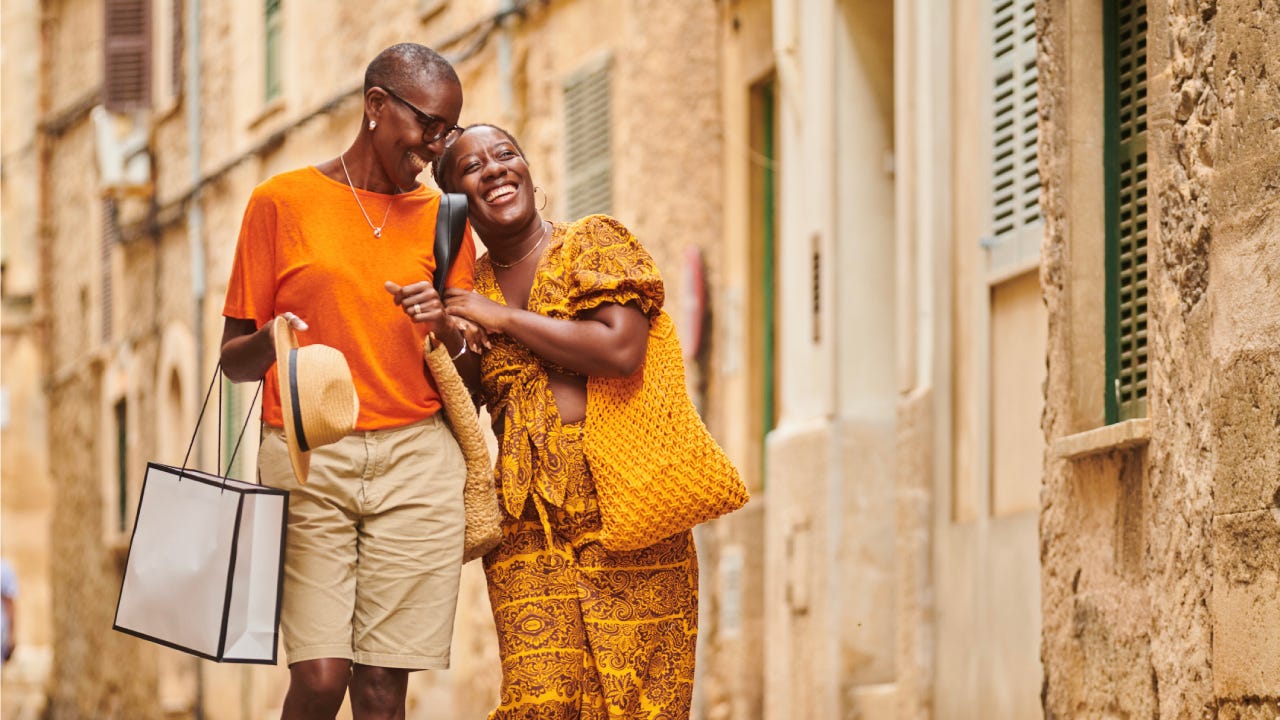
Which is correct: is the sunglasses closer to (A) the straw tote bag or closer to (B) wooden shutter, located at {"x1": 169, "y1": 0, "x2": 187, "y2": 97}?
(A) the straw tote bag

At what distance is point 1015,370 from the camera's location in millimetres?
8867

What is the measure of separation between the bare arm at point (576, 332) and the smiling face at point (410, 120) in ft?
0.99

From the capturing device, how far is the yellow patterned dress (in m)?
5.29

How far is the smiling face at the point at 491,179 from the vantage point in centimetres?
532

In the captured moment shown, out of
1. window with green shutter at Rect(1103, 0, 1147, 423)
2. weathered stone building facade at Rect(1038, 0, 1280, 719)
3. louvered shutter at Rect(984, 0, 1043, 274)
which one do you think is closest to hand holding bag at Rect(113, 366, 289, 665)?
weathered stone building facade at Rect(1038, 0, 1280, 719)

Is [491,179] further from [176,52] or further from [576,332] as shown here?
[176,52]

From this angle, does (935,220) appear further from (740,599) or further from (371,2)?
(371,2)

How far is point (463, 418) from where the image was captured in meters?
5.29

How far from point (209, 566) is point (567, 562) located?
0.80 metres

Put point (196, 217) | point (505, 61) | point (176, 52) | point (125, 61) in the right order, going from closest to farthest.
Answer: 1. point (505, 61)
2. point (196, 217)
3. point (176, 52)
4. point (125, 61)

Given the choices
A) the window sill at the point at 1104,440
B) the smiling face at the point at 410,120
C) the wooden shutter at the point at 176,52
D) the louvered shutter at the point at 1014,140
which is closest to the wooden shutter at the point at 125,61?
the wooden shutter at the point at 176,52

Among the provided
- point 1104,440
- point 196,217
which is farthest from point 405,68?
point 196,217

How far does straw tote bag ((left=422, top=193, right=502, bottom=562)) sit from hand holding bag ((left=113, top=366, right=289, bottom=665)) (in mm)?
425

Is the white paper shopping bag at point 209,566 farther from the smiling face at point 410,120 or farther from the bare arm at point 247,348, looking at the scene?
the smiling face at point 410,120
